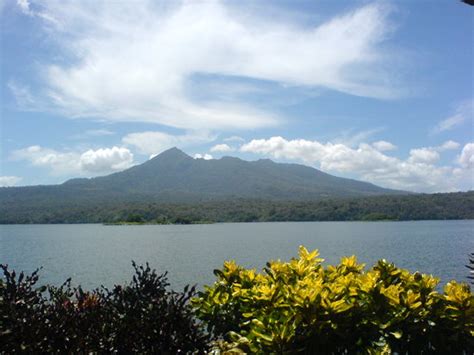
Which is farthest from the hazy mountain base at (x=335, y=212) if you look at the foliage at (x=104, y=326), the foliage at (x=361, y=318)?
the foliage at (x=361, y=318)

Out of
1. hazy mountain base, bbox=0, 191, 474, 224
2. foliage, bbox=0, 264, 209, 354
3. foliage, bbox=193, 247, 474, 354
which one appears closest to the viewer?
foliage, bbox=0, 264, 209, 354

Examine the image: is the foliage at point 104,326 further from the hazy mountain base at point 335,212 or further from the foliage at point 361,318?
the hazy mountain base at point 335,212

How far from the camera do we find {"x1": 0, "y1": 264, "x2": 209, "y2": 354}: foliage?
13.2 ft

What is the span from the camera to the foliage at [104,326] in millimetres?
4035

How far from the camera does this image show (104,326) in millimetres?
4410

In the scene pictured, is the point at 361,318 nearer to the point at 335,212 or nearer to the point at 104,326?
the point at 104,326

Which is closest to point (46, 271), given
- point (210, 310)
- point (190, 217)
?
point (210, 310)

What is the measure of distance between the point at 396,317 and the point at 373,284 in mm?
392

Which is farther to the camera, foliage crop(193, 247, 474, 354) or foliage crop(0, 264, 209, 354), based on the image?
foliage crop(193, 247, 474, 354)

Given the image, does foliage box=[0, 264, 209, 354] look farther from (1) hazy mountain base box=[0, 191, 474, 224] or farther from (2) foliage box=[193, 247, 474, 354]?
(1) hazy mountain base box=[0, 191, 474, 224]

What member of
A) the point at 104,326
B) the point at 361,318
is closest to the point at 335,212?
the point at 361,318

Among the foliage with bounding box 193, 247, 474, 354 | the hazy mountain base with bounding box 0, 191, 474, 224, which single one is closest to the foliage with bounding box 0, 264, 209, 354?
the foliage with bounding box 193, 247, 474, 354

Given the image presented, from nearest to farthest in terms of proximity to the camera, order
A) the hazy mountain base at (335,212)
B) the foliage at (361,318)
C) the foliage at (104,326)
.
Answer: the foliage at (104,326) → the foliage at (361,318) → the hazy mountain base at (335,212)

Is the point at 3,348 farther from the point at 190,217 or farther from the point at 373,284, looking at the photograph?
the point at 190,217
